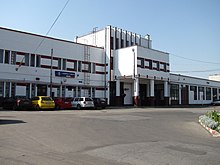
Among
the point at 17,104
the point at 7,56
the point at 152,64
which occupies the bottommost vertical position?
the point at 17,104

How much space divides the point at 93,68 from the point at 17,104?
17371mm

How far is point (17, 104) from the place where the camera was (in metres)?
28.9

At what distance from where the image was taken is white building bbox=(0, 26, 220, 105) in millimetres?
34219

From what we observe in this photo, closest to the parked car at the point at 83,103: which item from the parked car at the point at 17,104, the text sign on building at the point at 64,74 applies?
the text sign on building at the point at 64,74

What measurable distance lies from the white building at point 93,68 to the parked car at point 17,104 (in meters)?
2.86

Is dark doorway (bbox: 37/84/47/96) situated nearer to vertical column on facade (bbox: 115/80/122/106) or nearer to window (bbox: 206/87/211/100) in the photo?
vertical column on facade (bbox: 115/80/122/106)

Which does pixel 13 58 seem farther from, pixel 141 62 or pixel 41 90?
pixel 141 62

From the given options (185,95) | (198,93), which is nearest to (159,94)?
(185,95)

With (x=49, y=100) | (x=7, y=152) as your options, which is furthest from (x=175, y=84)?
(x=7, y=152)

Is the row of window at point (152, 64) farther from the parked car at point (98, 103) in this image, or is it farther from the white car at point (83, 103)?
the white car at point (83, 103)

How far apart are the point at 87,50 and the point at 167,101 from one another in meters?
18.2

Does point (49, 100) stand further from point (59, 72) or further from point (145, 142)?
point (145, 142)

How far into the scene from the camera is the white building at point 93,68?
112 ft

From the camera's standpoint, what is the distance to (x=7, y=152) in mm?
7828
